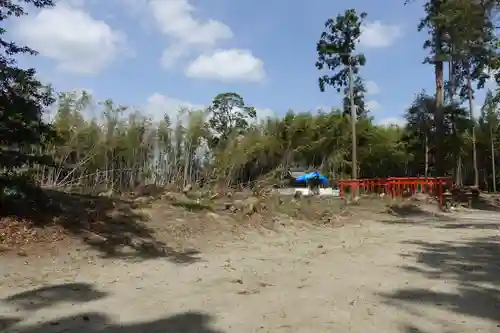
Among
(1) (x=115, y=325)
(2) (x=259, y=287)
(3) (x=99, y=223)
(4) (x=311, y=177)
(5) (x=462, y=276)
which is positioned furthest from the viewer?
(4) (x=311, y=177)

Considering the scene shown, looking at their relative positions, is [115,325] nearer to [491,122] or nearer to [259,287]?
[259,287]

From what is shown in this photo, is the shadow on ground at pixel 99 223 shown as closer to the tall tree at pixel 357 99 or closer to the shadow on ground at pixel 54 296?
the shadow on ground at pixel 54 296

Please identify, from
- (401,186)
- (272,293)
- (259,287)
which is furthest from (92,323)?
(401,186)

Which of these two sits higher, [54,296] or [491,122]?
[491,122]

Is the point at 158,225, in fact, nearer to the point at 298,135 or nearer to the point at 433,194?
the point at 433,194

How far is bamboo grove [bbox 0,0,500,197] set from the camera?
7.94 metres

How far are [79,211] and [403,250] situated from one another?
524 centimetres

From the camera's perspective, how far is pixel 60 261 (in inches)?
271

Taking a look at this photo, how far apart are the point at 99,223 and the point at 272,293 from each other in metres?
4.08

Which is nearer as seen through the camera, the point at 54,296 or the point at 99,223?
the point at 54,296

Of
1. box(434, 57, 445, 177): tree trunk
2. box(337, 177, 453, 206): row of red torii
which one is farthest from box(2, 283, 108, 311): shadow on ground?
box(434, 57, 445, 177): tree trunk

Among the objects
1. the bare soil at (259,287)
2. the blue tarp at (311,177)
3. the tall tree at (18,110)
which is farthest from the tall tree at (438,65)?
the tall tree at (18,110)

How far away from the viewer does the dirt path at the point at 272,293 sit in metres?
4.34

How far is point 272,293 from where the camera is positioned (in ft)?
17.8
